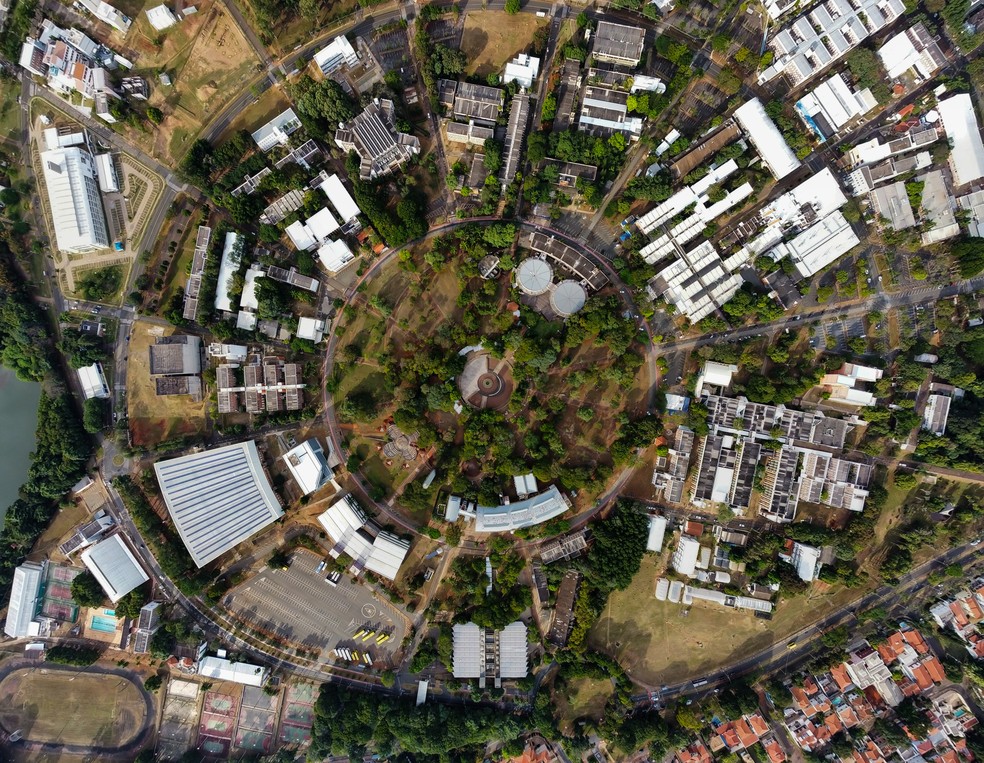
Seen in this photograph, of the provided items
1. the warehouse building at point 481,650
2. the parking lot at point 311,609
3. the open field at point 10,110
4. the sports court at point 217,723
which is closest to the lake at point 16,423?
the open field at point 10,110

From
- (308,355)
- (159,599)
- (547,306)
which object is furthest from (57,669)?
(547,306)

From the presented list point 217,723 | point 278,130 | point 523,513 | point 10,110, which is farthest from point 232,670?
point 10,110

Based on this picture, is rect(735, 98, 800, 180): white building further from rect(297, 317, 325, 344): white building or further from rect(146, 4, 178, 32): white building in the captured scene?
rect(146, 4, 178, 32): white building

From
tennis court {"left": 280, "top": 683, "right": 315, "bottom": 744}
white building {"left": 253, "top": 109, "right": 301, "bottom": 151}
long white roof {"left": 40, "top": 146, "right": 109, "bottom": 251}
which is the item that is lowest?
tennis court {"left": 280, "top": 683, "right": 315, "bottom": 744}

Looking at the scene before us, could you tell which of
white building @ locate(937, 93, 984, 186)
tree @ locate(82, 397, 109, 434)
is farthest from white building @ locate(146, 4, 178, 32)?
white building @ locate(937, 93, 984, 186)

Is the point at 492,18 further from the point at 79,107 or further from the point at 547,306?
the point at 79,107
